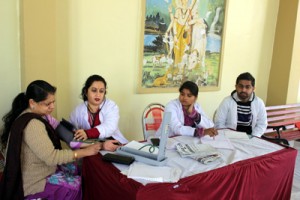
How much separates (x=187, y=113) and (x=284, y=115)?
2.58 meters

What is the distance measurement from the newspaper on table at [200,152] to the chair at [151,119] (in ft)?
2.85

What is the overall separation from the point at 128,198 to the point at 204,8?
3.10 metres

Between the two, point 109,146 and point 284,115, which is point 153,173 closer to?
point 109,146

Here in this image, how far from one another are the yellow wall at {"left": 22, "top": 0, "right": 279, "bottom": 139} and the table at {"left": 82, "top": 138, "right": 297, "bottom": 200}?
4.25 feet

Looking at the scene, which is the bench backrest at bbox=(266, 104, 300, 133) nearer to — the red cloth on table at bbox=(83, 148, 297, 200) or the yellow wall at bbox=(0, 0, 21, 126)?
the red cloth on table at bbox=(83, 148, 297, 200)

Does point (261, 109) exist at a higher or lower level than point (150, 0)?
lower

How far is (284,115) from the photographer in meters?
4.45

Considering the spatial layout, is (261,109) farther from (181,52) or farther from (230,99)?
(181,52)

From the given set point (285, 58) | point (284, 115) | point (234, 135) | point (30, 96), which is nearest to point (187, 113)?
point (234, 135)

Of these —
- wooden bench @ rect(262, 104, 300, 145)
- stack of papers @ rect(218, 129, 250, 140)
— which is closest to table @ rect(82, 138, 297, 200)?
stack of papers @ rect(218, 129, 250, 140)

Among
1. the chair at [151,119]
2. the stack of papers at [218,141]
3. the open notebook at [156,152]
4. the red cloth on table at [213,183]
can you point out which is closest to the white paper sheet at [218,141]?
the stack of papers at [218,141]

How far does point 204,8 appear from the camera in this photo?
12.5 ft

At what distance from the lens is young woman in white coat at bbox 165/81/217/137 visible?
2.44 metres

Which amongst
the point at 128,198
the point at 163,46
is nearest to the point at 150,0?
the point at 163,46
